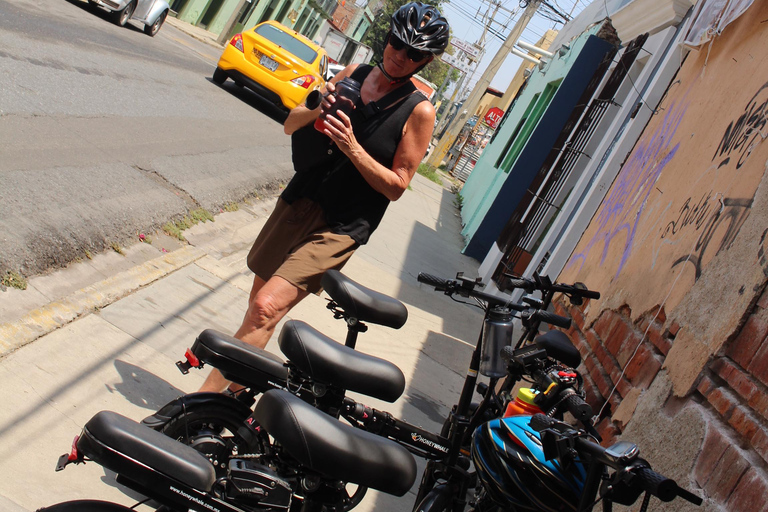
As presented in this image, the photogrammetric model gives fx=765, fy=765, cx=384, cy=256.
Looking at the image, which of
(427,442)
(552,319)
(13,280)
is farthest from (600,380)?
(13,280)

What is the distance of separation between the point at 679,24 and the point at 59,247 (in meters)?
Result: 5.87

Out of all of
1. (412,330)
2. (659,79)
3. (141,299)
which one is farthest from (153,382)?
(659,79)

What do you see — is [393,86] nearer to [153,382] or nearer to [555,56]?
[153,382]

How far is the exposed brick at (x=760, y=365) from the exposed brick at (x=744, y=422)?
11 centimetres

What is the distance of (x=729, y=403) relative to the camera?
8.12 feet

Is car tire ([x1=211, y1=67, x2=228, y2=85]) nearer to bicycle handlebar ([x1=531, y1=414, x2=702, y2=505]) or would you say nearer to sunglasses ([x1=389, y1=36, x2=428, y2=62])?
sunglasses ([x1=389, y1=36, x2=428, y2=62])

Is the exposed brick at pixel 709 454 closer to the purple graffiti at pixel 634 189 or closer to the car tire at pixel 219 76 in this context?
the purple graffiti at pixel 634 189

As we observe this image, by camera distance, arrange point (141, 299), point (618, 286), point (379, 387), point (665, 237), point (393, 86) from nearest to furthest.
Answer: point (379, 387) < point (393, 86) < point (665, 237) < point (618, 286) < point (141, 299)

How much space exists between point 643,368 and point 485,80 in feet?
87.1

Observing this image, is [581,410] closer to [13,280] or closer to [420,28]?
[420,28]

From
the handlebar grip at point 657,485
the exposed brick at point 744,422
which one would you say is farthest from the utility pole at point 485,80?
the handlebar grip at point 657,485

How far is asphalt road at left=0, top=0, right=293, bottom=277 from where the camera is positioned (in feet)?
17.3

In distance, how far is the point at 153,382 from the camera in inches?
156

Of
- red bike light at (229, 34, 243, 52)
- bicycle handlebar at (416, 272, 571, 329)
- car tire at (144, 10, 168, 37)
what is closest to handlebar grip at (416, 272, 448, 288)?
bicycle handlebar at (416, 272, 571, 329)
